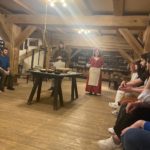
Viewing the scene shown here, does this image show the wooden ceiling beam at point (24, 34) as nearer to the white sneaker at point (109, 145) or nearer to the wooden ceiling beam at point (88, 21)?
the wooden ceiling beam at point (88, 21)

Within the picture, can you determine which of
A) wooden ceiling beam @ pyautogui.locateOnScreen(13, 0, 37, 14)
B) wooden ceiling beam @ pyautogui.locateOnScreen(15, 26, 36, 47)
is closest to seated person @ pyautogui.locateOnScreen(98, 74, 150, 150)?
wooden ceiling beam @ pyautogui.locateOnScreen(13, 0, 37, 14)

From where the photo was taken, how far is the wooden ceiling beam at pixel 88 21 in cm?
527

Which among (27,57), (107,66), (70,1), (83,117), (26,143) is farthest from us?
(107,66)

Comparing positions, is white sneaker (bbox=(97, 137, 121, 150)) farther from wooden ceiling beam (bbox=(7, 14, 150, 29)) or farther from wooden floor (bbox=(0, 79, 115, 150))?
wooden ceiling beam (bbox=(7, 14, 150, 29))

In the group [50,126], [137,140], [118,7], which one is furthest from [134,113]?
[118,7]

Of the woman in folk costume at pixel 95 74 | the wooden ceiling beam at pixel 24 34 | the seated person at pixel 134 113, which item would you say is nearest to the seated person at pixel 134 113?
the seated person at pixel 134 113

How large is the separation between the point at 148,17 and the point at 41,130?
379 cm

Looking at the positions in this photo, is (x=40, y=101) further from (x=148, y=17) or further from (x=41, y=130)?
(x=148, y=17)

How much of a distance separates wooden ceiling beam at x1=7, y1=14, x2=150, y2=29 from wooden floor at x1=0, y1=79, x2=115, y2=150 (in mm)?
2218

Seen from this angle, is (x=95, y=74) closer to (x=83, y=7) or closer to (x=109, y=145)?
(x=83, y=7)

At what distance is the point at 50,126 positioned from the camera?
3.10 meters

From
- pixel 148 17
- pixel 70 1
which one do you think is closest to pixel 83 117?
pixel 70 1

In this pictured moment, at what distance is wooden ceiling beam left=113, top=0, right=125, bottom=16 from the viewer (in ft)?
14.2

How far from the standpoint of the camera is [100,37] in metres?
10.7
